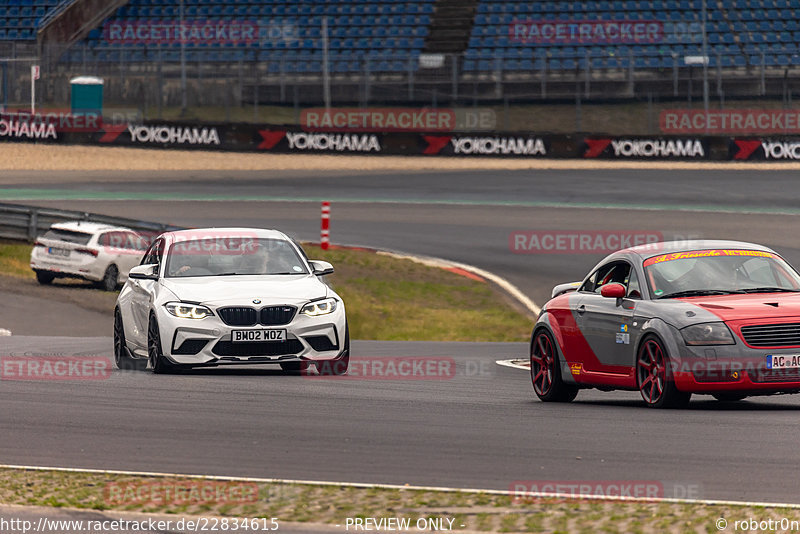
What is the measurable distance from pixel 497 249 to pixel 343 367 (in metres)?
19.0

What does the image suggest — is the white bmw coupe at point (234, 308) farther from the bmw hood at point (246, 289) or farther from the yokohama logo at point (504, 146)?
the yokohama logo at point (504, 146)

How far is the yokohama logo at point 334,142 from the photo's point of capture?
4519 centimetres

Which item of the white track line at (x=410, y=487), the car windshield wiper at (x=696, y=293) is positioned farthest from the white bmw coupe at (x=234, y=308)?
the white track line at (x=410, y=487)

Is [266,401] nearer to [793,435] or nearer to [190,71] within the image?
[793,435]

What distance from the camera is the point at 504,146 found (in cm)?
4506

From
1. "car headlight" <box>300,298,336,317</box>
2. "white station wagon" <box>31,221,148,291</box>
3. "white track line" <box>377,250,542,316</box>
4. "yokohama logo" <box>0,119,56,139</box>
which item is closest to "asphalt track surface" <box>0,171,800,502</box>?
"car headlight" <box>300,298,336,317</box>

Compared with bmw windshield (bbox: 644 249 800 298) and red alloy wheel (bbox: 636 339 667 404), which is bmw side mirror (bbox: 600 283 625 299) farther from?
red alloy wheel (bbox: 636 339 667 404)

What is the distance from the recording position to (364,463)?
7.75m

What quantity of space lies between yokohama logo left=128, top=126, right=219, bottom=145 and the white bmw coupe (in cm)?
3231

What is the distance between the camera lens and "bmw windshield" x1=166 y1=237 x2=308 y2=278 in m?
13.2

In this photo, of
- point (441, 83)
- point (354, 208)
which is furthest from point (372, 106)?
point (354, 208)

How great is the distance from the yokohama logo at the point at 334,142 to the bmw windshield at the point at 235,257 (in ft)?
105

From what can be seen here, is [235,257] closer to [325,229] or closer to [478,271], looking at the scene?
[478,271]

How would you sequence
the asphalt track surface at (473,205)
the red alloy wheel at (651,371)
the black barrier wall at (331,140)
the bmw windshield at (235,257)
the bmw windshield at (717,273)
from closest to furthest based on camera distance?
the red alloy wheel at (651,371)
the bmw windshield at (717,273)
the bmw windshield at (235,257)
the asphalt track surface at (473,205)
the black barrier wall at (331,140)
